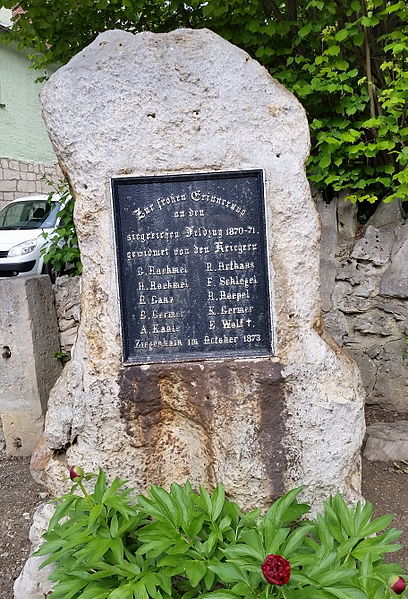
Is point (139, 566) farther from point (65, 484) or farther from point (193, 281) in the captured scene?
point (193, 281)

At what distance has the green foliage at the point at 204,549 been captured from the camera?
6.89 feet

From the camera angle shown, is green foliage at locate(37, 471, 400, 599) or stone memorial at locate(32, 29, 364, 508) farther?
stone memorial at locate(32, 29, 364, 508)

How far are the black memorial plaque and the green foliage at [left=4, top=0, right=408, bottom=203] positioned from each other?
6.80ft

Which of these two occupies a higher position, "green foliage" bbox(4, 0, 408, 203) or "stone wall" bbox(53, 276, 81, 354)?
"green foliage" bbox(4, 0, 408, 203)

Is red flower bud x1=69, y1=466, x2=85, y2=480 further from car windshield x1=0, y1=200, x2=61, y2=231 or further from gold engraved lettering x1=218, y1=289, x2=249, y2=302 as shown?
car windshield x1=0, y1=200, x2=61, y2=231

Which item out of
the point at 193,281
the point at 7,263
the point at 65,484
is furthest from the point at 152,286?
the point at 7,263

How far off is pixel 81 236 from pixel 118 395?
798 millimetres

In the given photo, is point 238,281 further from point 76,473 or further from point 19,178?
point 19,178

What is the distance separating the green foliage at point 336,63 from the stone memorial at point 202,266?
1952mm

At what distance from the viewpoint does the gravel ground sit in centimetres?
321

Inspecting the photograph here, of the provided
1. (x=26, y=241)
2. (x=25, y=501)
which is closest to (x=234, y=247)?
(x=25, y=501)

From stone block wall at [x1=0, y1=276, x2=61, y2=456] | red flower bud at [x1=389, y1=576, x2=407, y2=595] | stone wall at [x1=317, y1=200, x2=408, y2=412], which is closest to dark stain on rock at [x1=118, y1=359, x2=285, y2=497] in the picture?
red flower bud at [x1=389, y1=576, x2=407, y2=595]

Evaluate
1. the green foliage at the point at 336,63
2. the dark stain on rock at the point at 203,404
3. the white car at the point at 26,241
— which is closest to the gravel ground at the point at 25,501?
the dark stain on rock at the point at 203,404

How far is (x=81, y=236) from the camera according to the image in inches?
113
